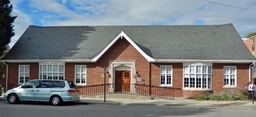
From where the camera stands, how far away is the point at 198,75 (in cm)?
2378

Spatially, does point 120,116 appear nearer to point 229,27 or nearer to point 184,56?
point 184,56

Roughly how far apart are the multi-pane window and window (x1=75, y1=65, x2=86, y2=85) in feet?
3.98

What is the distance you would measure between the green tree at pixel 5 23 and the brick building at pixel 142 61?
166cm

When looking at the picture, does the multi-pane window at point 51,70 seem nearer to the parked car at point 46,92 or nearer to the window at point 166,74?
the parked car at point 46,92

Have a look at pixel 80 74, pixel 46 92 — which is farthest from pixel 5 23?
pixel 46 92

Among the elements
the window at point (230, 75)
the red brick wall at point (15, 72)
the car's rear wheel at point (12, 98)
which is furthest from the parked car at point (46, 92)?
the window at point (230, 75)

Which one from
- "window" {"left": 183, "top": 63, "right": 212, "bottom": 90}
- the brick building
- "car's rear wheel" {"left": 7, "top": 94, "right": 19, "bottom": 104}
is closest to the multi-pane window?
the brick building

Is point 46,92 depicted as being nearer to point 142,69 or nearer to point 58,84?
point 58,84

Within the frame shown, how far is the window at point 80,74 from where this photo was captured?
2500 cm

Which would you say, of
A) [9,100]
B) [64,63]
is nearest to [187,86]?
[64,63]

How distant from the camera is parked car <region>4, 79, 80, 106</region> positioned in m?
17.4

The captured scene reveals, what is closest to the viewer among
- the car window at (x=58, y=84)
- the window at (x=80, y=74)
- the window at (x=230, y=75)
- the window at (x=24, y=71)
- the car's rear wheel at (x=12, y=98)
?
the car window at (x=58, y=84)

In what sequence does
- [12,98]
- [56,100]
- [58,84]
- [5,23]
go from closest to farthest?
1. [56,100]
2. [58,84]
3. [12,98]
4. [5,23]

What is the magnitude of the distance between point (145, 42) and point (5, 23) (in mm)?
11983
